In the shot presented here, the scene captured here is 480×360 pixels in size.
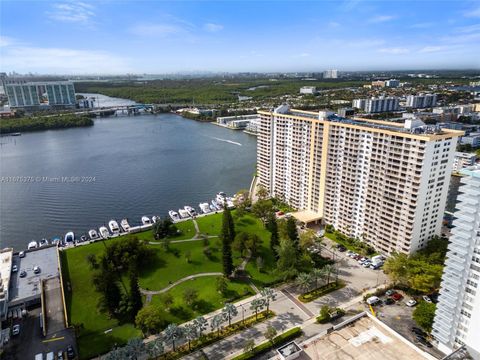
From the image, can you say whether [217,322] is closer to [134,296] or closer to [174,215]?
[134,296]

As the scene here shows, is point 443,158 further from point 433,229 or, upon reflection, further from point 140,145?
point 140,145

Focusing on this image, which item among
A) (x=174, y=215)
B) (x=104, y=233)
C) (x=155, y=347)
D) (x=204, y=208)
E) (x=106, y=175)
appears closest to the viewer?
(x=155, y=347)

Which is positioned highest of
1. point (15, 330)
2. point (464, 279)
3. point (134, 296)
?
point (464, 279)

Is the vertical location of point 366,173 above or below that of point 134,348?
above

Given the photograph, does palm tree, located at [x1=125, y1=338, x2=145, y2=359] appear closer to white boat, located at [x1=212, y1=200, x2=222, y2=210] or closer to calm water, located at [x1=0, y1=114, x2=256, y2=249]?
calm water, located at [x1=0, y1=114, x2=256, y2=249]

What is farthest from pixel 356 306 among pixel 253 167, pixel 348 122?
pixel 253 167

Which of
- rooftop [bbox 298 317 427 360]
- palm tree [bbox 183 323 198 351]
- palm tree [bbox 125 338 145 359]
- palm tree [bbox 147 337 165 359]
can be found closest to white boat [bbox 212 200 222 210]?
palm tree [bbox 183 323 198 351]

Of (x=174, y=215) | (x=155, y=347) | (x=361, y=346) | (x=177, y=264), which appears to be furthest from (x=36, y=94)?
(x=361, y=346)
